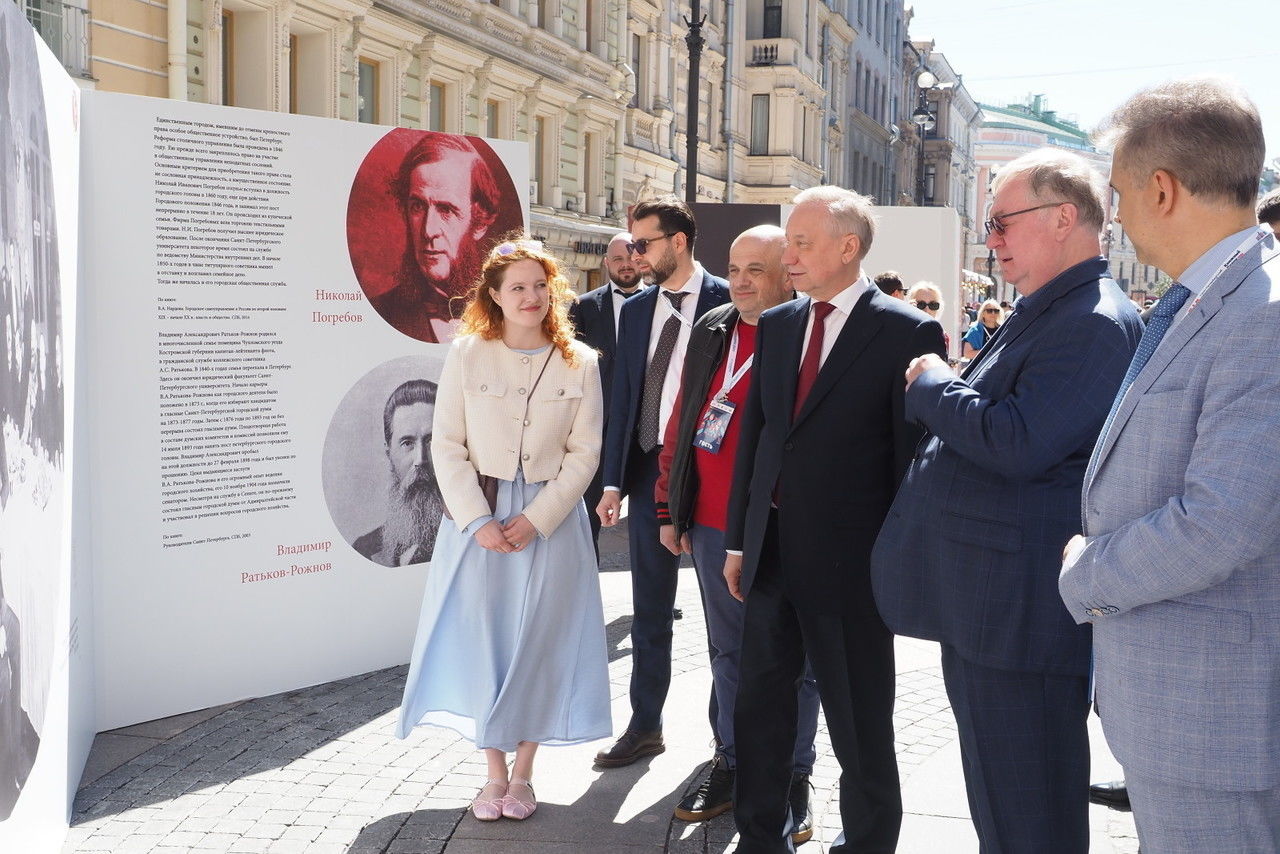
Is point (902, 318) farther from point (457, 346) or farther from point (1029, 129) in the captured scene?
point (1029, 129)

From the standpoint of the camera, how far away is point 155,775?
4453 millimetres

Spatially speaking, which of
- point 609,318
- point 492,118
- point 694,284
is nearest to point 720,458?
point 694,284

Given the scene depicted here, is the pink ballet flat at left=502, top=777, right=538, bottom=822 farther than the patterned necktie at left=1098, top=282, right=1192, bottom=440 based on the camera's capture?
Yes

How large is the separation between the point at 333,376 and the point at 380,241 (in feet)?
2.13

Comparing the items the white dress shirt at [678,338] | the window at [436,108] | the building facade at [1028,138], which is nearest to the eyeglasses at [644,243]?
the white dress shirt at [678,338]

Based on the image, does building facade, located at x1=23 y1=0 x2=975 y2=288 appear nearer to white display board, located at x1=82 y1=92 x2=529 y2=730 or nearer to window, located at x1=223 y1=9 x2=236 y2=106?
window, located at x1=223 y1=9 x2=236 y2=106

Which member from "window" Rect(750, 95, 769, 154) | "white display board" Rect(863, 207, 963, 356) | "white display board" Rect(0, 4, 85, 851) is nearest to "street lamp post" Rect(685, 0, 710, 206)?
"white display board" Rect(863, 207, 963, 356)

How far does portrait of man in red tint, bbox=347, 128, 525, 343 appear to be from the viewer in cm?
570

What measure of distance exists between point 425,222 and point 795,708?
319 cm

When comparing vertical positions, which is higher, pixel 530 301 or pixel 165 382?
pixel 530 301

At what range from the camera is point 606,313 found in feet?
19.7

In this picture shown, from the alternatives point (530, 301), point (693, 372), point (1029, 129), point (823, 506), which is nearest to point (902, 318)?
point (823, 506)

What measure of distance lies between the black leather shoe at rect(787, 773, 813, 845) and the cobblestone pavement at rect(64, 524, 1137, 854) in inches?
1.7

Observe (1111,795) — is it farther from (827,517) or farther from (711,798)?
(827,517)
